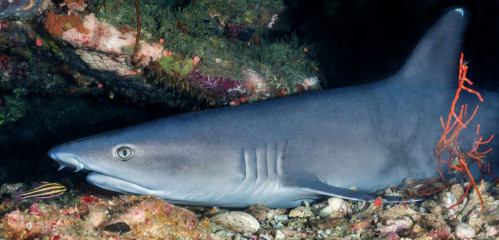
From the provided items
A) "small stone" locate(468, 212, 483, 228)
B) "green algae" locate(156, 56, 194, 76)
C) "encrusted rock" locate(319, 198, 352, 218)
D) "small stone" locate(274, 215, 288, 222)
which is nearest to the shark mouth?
"green algae" locate(156, 56, 194, 76)

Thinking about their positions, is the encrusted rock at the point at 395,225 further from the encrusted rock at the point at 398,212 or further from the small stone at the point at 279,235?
the small stone at the point at 279,235

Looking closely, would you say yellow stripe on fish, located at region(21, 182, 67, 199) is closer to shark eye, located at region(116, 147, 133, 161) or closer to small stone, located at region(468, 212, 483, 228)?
shark eye, located at region(116, 147, 133, 161)

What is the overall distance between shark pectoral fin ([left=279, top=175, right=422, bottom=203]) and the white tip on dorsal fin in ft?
5.40

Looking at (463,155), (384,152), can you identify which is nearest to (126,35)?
(384,152)

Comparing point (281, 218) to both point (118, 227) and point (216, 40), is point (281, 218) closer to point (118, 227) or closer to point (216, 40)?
point (118, 227)

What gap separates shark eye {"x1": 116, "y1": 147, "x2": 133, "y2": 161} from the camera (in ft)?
9.04

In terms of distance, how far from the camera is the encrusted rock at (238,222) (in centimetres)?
237

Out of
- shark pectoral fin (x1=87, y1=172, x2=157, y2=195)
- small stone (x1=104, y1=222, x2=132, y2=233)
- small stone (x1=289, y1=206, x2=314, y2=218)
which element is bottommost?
small stone (x1=104, y1=222, x2=132, y2=233)

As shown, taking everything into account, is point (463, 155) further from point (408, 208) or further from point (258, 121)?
point (258, 121)

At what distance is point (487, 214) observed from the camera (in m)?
2.32

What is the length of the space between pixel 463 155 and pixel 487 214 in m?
1.35

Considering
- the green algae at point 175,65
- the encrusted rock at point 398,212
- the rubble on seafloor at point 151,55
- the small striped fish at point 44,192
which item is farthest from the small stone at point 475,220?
the small striped fish at point 44,192

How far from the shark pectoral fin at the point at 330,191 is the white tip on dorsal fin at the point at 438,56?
1.64 metres

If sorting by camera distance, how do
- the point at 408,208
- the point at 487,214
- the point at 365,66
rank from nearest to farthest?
1. the point at 487,214
2. the point at 408,208
3. the point at 365,66
